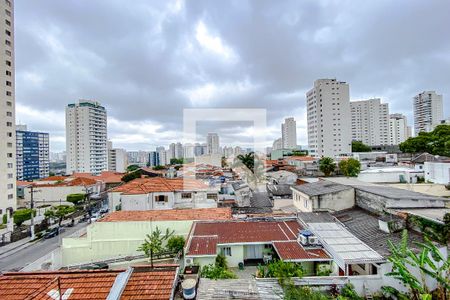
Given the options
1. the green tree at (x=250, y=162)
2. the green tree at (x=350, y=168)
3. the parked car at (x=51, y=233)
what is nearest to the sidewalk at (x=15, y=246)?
the parked car at (x=51, y=233)

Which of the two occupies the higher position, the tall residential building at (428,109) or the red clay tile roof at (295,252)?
the tall residential building at (428,109)

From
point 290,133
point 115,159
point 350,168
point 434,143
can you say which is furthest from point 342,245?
point 290,133

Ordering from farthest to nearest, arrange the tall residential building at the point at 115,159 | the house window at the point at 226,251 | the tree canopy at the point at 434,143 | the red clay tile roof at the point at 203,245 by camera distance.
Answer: the tall residential building at the point at 115,159, the tree canopy at the point at 434,143, the house window at the point at 226,251, the red clay tile roof at the point at 203,245

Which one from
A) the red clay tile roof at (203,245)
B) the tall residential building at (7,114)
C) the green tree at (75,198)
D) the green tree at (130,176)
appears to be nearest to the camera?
the red clay tile roof at (203,245)

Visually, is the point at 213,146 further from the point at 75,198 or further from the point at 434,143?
the point at 434,143

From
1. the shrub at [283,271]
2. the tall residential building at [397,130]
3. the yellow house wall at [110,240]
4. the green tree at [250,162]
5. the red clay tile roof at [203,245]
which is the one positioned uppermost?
the tall residential building at [397,130]

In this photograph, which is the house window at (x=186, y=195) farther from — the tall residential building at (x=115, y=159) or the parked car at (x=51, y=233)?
the tall residential building at (x=115, y=159)
